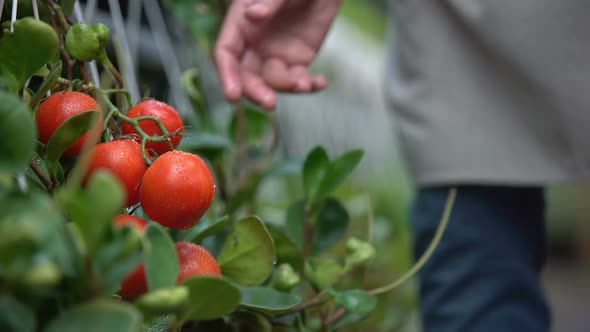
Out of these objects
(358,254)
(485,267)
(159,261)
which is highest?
(159,261)

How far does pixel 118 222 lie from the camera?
31 cm

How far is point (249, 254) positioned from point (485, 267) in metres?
0.60

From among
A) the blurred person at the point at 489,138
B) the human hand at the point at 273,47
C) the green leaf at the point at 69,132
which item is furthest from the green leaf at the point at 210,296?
the blurred person at the point at 489,138

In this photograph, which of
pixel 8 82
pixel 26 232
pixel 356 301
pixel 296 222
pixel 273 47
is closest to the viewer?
pixel 26 232

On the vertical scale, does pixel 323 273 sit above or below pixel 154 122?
below

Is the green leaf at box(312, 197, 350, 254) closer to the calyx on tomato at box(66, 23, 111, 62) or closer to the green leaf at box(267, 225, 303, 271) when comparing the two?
the green leaf at box(267, 225, 303, 271)

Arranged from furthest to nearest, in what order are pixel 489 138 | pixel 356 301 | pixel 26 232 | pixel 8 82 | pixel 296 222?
pixel 489 138, pixel 296 222, pixel 356 301, pixel 8 82, pixel 26 232

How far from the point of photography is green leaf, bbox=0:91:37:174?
0.26 meters

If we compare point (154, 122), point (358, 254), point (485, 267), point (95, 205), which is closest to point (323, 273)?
point (358, 254)

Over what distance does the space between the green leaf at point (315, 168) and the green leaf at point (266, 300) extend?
152mm

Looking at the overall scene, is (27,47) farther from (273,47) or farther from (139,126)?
(273,47)

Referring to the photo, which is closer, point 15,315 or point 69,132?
point 15,315

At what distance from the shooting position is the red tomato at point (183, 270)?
0.31 m

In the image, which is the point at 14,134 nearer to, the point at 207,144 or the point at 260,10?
the point at 260,10
